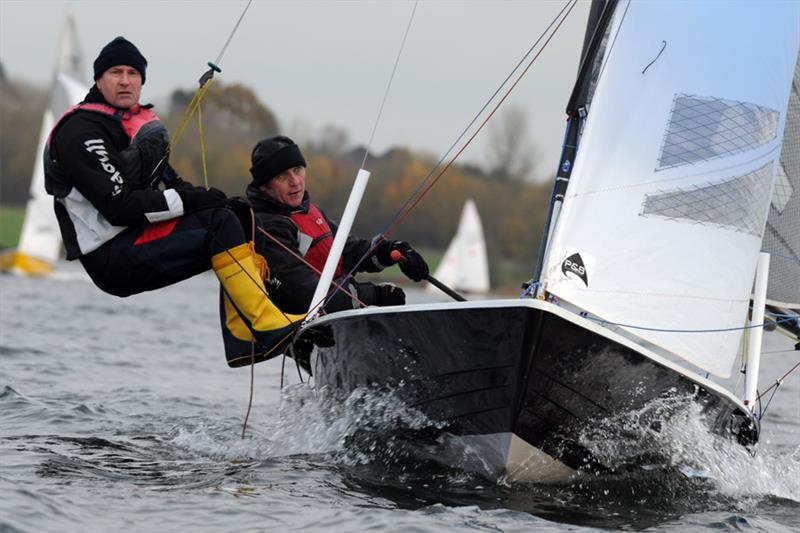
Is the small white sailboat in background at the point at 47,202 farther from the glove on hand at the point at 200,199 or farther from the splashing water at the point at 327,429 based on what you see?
the glove on hand at the point at 200,199

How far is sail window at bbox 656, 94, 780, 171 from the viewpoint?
17.0 feet

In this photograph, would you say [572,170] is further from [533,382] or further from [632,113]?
[533,382]

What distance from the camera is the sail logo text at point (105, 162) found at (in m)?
5.07

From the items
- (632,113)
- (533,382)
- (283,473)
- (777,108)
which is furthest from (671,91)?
(283,473)

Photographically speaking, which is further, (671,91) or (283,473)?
(671,91)

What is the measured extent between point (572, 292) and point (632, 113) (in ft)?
2.97

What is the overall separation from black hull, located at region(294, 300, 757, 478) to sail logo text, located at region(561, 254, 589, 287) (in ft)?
1.39

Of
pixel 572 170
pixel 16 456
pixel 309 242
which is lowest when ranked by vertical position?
pixel 16 456

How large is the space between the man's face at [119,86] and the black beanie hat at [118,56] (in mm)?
22

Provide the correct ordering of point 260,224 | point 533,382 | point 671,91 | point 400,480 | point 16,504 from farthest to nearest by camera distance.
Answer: point 260,224, point 671,91, point 400,480, point 533,382, point 16,504

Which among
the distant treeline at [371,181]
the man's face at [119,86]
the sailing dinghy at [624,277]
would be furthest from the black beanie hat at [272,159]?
the distant treeline at [371,181]

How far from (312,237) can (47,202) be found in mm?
23533

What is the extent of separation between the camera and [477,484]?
477 centimetres

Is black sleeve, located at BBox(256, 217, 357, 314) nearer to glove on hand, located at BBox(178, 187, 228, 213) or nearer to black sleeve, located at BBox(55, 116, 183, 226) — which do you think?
glove on hand, located at BBox(178, 187, 228, 213)
